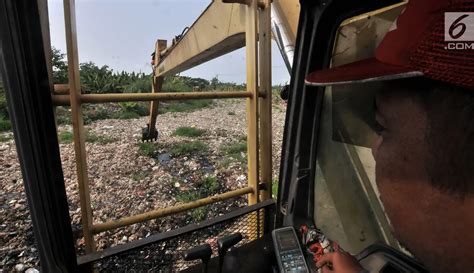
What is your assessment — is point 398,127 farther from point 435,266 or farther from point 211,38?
point 211,38

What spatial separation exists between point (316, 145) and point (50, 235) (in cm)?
113

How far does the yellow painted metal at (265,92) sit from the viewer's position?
152cm

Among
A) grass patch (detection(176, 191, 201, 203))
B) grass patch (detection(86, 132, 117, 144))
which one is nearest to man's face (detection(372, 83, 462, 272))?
grass patch (detection(176, 191, 201, 203))

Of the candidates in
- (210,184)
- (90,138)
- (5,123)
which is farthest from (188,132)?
(5,123)

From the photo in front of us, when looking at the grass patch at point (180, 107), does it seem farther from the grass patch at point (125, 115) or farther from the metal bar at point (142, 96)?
the metal bar at point (142, 96)

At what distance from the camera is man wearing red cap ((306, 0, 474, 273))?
0.54m

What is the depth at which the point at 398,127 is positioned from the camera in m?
0.70

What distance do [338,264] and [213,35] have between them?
165cm

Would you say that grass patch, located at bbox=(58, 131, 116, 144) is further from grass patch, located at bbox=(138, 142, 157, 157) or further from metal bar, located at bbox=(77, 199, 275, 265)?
metal bar, located at bbox=(77, 199, 275, 265)

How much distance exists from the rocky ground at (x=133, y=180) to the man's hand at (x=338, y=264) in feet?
2.13

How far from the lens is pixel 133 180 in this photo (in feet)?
15.2

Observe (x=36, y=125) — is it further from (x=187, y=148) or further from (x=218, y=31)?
(x=187, y=148)

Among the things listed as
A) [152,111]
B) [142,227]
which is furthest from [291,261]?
[152,111]

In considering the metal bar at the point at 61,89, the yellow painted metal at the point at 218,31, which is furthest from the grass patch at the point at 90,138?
the metal bar at the point at 61,89
